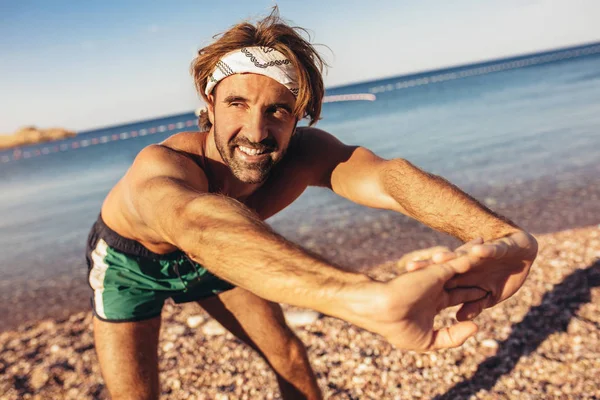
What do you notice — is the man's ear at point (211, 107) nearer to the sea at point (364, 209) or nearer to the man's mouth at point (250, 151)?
the man's mouth at point (250, 151)

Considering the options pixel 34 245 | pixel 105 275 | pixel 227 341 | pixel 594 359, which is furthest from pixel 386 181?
pixel 34 245

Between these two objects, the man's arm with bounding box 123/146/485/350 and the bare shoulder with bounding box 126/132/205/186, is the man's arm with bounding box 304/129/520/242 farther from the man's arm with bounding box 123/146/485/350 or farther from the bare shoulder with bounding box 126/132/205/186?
the bare shoulder with bounding box 126/132/205/186

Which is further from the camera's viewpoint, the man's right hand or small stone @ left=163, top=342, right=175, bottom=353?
small stone @ left=163, top=342, right=175, bottom=353

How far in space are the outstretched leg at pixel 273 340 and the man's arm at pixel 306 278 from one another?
64.1 inches

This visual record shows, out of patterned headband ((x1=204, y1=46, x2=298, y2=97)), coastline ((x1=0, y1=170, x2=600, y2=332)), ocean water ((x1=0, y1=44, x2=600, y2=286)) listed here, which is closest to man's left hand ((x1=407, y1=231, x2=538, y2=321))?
patterned headband ((x1=204, y1=46, x2=298, y2=97))

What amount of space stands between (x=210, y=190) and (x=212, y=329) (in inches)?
105

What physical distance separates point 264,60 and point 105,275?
1747 mm

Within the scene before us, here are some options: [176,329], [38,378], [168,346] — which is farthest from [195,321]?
[38,378]

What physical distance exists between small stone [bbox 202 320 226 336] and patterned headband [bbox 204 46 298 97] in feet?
10.2

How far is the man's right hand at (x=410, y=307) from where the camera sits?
1286 millimetres

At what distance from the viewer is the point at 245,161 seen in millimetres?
2809

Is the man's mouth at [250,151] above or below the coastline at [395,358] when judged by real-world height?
above

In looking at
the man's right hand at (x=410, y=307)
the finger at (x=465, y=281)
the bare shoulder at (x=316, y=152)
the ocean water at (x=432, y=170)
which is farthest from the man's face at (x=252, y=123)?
the ocean water at (x=432, y=170)

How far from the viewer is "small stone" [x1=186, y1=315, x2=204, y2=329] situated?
17.7 feet
